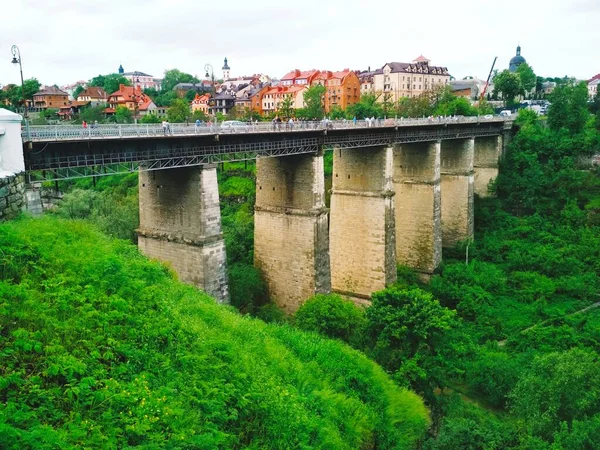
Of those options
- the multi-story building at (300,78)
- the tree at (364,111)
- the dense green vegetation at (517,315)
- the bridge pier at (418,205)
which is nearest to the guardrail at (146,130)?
the bridge pier at (418,205)

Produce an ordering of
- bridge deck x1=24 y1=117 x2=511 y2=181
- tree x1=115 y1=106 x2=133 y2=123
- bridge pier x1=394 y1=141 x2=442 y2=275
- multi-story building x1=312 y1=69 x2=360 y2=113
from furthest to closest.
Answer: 1. multi-story building x1=312 y1=69 x2=360 y2=113
2. tree x1=115 y1=106 x2=133 y2=123
3. bridge pier x1=394 y1=141 x2=442 y2=275
4. bridge deck x1=24 y1=117 x2=511 y2=181

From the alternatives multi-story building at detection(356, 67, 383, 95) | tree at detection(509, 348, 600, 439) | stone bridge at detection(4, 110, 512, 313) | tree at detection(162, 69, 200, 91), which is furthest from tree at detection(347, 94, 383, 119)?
tree at detection(162, 69, 200, 91)

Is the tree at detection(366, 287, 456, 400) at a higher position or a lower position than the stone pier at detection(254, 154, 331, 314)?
lower

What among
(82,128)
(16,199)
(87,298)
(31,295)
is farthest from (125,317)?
(82,128)

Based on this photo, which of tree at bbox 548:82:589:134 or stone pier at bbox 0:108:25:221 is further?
tree at bbox 548:82:589:134

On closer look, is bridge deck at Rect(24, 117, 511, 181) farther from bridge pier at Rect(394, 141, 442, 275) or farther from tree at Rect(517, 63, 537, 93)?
tree at Rect(517, 63, 537, 93)

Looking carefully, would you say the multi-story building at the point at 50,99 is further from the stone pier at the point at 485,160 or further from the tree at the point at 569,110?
the tree at the point at 569,110
